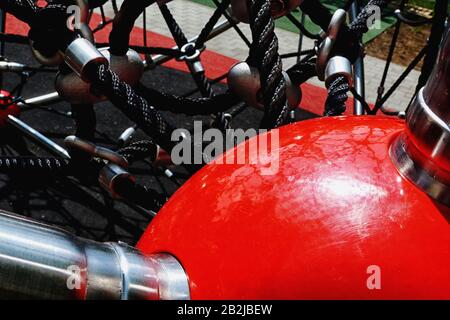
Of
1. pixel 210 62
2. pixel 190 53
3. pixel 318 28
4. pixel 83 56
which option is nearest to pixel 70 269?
pixel 83 56

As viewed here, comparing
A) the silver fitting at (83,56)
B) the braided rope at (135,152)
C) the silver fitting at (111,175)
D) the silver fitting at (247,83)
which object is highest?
the silver fitting at (83,56)

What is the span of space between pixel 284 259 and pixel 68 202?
5.33 ft

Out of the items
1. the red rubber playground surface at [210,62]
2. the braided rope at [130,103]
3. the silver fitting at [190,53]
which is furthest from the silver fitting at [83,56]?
the red rubber playground surface at [210,62]

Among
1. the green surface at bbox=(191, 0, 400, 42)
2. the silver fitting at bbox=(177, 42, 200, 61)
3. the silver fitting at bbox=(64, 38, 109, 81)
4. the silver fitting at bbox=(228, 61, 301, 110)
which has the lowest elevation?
the green surface at bbox=(191, 0, 400, 42)

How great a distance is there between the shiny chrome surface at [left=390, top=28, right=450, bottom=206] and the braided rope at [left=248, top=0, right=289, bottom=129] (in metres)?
0.19

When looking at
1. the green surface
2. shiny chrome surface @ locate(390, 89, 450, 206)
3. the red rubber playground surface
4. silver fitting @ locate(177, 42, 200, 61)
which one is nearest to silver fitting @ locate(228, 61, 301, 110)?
shiny chrome surface @ locate(390, 89, 450, 206)

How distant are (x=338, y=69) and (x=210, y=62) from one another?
117 inches

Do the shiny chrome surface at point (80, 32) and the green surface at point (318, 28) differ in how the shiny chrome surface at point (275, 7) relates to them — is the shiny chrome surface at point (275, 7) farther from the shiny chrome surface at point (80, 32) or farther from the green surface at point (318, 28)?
the green surface at point (318, 28)

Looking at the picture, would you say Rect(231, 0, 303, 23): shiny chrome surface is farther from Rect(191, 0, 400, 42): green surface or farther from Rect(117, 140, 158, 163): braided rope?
Rect(191, 0, 400, 42): green surface

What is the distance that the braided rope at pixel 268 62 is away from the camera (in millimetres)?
601

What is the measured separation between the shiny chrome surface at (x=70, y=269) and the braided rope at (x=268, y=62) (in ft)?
0.83

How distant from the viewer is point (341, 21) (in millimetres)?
682

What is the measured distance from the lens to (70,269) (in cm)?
35

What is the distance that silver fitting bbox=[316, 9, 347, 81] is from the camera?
2.23 feet
